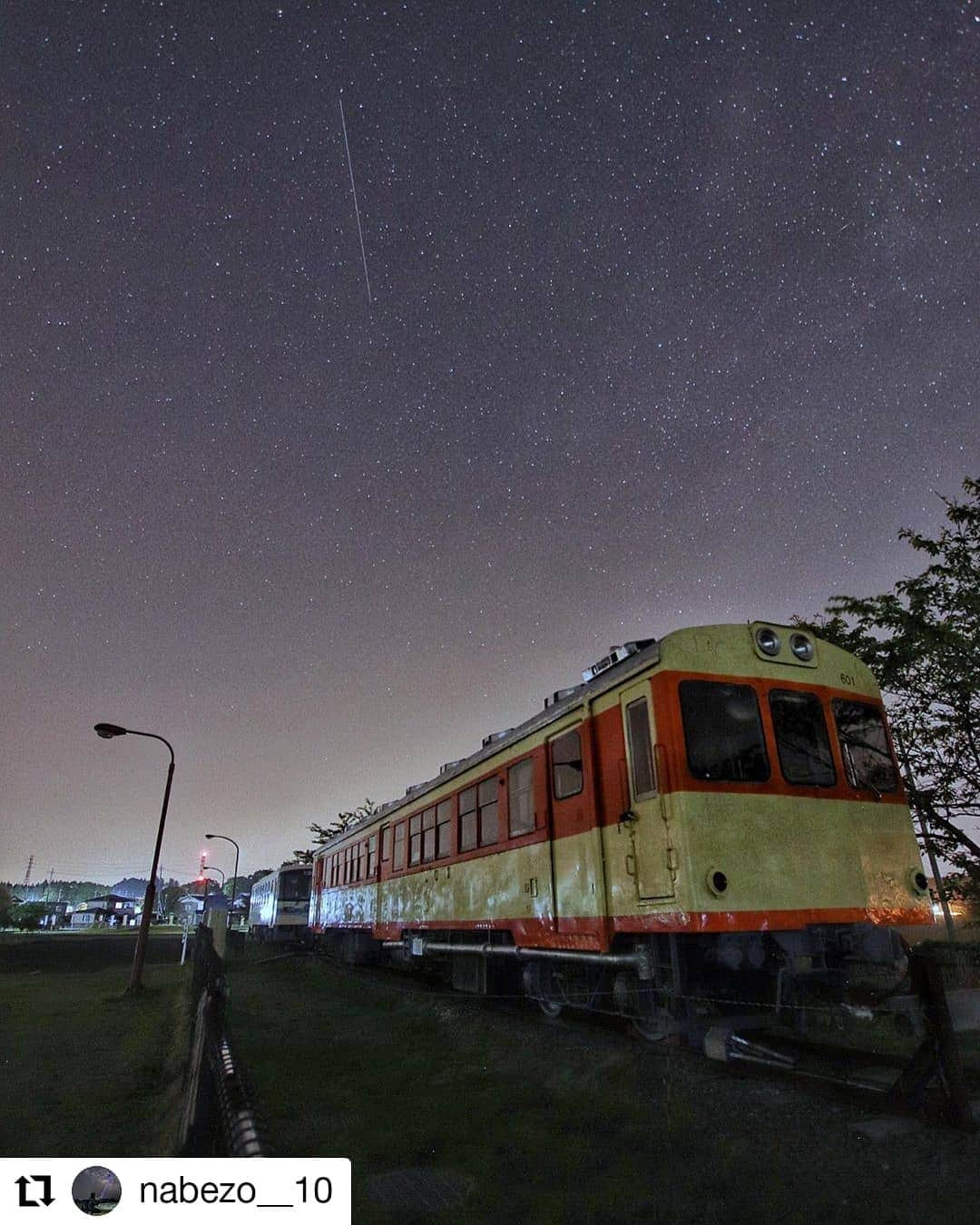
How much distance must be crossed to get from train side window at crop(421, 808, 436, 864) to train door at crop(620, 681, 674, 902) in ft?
20.5

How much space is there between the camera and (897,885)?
7.29 m

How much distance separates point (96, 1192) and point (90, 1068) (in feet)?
22.6

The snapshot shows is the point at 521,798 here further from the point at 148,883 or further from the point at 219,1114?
the point at 148,883

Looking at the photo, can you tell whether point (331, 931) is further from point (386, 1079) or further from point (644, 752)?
point (644, 752)

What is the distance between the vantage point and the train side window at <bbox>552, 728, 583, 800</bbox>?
858 centimetres

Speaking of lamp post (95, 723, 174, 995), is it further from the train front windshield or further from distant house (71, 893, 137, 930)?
distant house (71, 893, 137, 930)

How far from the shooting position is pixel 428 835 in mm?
13289

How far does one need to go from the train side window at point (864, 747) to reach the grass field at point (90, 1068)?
6789mm

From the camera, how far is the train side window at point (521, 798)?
31.3 feet

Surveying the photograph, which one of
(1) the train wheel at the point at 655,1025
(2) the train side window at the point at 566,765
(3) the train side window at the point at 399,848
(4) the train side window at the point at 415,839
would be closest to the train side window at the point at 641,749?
(2) the train side window at the point at 566,765

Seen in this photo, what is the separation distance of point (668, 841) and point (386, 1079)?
3.45 m

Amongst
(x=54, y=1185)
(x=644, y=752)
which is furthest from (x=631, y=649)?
(x=54, y=1185)

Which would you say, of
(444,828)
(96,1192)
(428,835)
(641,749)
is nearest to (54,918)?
(428,835)

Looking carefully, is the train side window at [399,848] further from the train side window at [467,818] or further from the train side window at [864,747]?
the train side window at [864,747]
